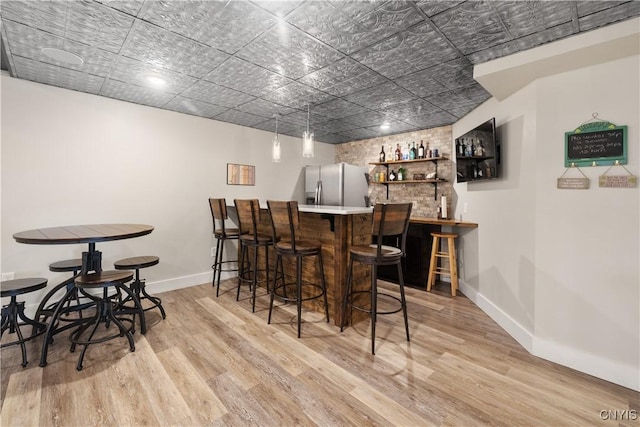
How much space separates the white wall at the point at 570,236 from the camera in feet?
6.29

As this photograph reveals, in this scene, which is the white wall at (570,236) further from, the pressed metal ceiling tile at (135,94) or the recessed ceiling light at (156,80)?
the pressed metal ceiling tile at (135,94)

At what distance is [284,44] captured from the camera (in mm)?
2145

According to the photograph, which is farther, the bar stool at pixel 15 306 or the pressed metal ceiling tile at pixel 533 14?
the bar stool at pixel 15 306

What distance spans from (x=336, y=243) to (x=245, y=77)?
73.9 inches

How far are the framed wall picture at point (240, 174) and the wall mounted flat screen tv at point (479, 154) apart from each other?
3.11 m

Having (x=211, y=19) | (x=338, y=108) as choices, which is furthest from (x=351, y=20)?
(x=338, y=108)

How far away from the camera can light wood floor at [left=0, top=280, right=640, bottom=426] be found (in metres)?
1.63

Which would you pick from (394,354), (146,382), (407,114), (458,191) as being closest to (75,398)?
(146,382)

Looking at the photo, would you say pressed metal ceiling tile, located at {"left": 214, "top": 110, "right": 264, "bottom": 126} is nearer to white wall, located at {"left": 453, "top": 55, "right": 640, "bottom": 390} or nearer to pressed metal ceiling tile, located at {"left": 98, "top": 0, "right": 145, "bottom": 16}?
pressed metal ceiling tile, located at {"left": 98, "top": 0, "right": 145, "bottom": 16}

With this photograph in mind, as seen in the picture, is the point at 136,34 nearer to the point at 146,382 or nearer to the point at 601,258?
the point at 146,382

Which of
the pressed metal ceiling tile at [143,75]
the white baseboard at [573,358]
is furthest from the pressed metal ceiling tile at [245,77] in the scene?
the white baseboard at [573,358]

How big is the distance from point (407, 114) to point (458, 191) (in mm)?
1367

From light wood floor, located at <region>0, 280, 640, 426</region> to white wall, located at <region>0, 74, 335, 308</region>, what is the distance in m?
1.23

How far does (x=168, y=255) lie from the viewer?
384 cm
